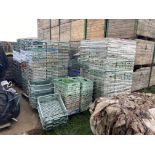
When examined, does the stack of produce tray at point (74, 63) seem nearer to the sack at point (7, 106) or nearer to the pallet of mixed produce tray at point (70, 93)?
the pallet of mixed produce tray at point (70, 93)

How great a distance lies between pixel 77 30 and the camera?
24.1 ft

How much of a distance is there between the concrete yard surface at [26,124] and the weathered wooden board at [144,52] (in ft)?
13.0

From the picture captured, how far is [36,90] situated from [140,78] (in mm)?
3939

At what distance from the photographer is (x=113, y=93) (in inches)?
202

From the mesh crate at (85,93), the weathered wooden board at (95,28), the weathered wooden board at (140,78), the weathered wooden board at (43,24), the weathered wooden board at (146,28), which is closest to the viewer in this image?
the mesh crate at (85,93)

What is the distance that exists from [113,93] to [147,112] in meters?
1.98

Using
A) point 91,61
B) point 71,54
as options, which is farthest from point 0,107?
point 71,54

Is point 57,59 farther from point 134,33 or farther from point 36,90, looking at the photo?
point 134,33

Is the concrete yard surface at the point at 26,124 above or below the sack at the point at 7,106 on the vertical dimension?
below

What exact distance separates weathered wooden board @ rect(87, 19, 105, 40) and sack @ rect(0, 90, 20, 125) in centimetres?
344

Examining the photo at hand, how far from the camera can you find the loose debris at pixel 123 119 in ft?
9.07

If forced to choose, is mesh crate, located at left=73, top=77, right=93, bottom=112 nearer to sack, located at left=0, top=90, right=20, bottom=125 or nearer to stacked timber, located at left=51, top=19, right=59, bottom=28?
sack, located at left=0, top=90, right=20, bottom=125

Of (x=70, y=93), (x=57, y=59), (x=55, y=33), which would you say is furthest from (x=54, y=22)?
(x=70, y=93)

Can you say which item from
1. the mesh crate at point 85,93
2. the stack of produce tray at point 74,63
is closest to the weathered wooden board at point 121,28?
the stack of produce tray at point 74,63
